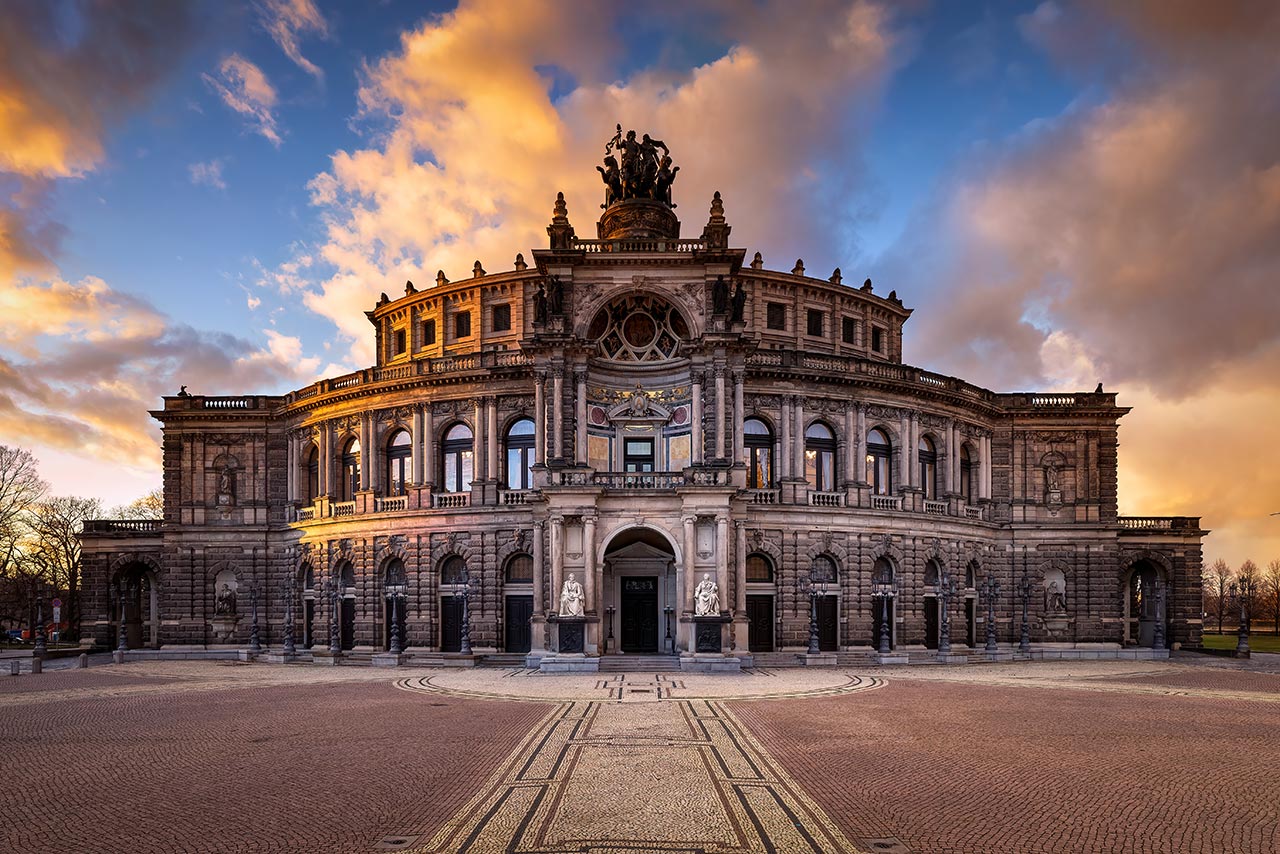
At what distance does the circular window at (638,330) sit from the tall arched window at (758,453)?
654 cm

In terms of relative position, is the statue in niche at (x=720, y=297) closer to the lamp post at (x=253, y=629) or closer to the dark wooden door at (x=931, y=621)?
the dark wooden door at (x=931, y=621)

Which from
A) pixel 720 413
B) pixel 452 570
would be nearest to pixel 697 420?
pixel 720 413

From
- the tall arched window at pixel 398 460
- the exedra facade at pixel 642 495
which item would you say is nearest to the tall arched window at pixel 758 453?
the exedra facade at pixel 642 495

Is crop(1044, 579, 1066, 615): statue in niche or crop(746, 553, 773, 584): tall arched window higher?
crop(746, 553, 773, 584): tall arched window

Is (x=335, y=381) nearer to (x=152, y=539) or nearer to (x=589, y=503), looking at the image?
(x=152, y=539)

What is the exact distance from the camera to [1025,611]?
54875mm

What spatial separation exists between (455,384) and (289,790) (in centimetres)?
3770

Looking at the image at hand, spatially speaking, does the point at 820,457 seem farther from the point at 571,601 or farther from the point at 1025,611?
the point at 571,601

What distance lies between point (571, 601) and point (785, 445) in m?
15.8

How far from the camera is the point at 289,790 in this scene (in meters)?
17.2

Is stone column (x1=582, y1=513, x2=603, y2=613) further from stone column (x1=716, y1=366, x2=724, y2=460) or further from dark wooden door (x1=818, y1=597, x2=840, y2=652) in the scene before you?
dark wooden door (x1=818, y1=597, x2=840, y2=652)

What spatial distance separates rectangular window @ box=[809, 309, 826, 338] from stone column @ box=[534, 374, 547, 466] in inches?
763

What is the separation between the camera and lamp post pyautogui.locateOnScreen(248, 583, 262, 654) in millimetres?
54719

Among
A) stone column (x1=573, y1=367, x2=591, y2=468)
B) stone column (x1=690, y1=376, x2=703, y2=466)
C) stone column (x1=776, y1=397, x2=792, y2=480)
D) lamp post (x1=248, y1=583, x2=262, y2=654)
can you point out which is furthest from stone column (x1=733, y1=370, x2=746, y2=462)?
lamp post (x1=248, y1=583, x2=262, y2=654)
